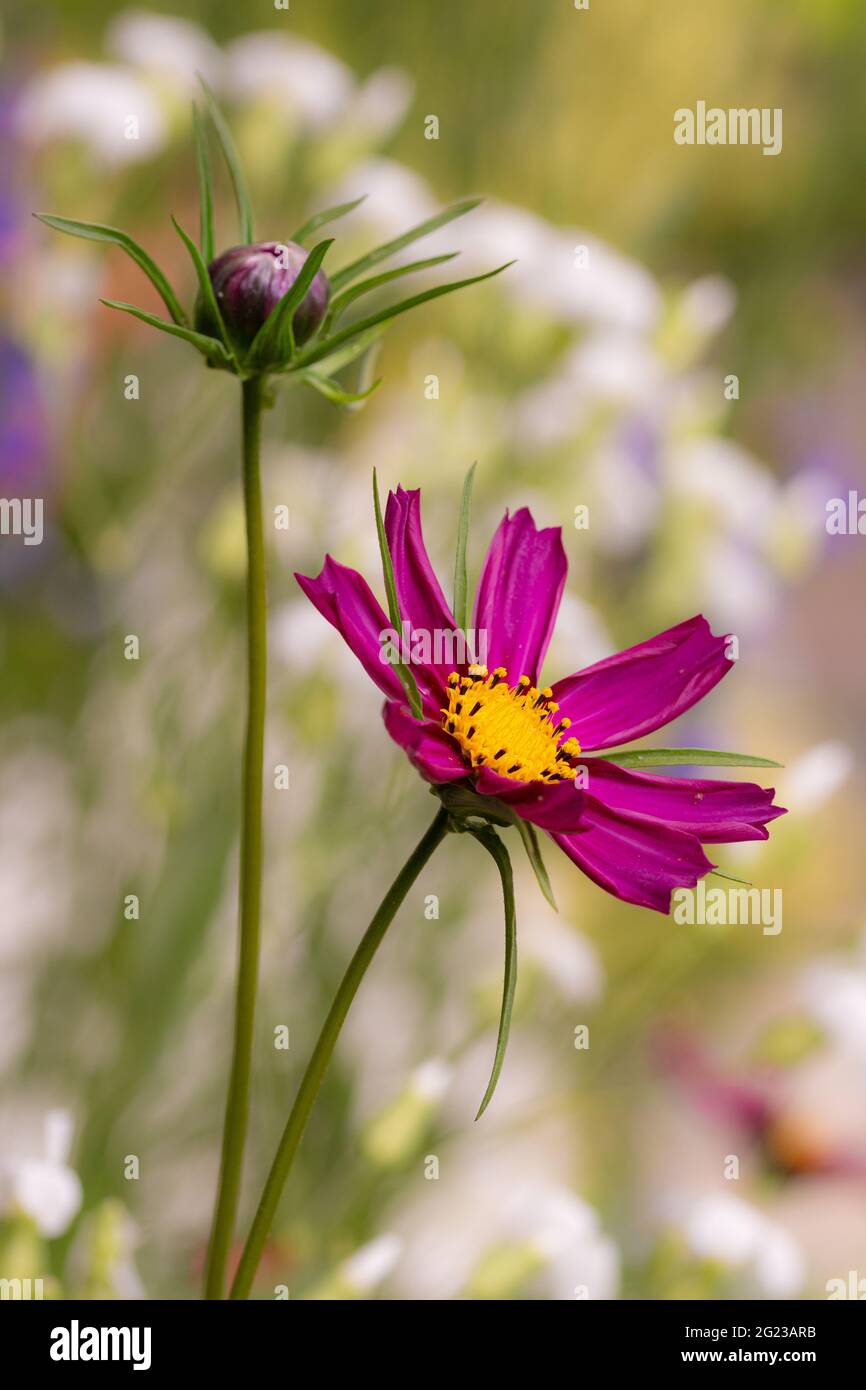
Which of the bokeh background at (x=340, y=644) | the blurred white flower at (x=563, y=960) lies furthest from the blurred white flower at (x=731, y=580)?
the blurred white flower at (x=563, y=960)

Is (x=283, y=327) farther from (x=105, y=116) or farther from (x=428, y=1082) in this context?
(x=105, y=116)

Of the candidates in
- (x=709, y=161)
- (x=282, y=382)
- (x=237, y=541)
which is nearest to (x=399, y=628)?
(x=282, y=382)

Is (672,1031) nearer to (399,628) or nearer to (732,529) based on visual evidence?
(732,529)

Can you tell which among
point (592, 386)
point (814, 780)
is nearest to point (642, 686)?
point (814, 780)

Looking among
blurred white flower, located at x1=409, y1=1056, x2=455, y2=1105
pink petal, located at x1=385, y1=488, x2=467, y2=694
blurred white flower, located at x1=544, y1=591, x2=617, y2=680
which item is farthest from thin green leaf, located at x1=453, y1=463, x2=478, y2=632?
blurred white flower, located at x1=544, y1=591, x2=617, y2=680

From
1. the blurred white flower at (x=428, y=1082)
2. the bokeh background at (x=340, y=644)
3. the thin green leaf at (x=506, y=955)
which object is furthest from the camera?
the bokeh background at (x=340, y=644)

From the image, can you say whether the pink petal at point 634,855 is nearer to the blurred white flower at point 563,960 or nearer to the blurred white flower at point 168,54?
the blurred white flower at point 563,960
